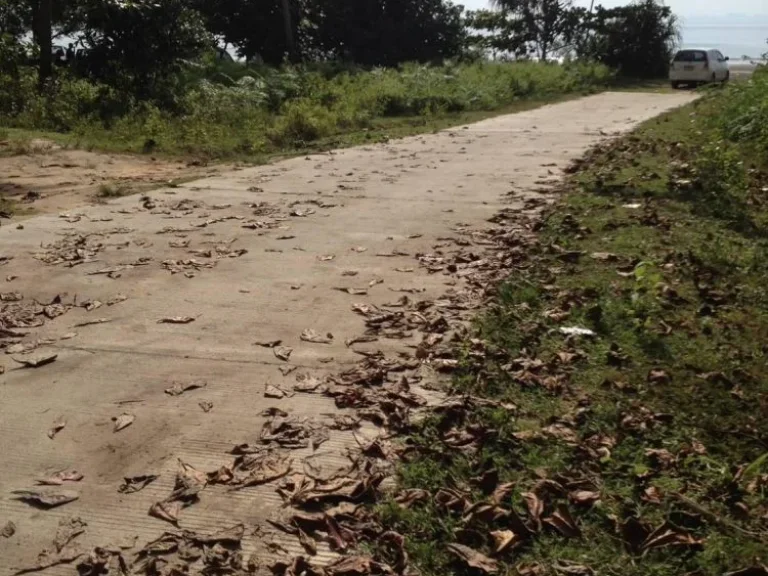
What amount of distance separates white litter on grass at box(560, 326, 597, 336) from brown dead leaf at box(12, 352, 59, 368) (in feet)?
8.87

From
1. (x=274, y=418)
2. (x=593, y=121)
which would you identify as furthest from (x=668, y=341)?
(x=593, y=121)

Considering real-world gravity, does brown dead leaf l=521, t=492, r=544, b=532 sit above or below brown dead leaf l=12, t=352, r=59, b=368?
below

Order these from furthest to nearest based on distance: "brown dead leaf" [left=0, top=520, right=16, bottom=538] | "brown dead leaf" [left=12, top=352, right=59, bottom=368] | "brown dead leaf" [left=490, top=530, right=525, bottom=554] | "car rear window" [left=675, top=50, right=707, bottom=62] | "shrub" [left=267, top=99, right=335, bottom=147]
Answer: "car rear window" [left=675, top=50, right=707, bottom=62] → "shrub" [left=267, top=99, right=335, bottom=147] → "brown dead leaf" [left=12, top=352, right=59, bottom=368] → "brown dead leaf" [left=0, top=520, right=16, bottom=538] → "brown dead leaf" [left=490, top=530, right=525, bottom=554]

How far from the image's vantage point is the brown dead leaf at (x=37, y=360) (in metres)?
4.73

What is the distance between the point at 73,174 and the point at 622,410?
29.8 ft

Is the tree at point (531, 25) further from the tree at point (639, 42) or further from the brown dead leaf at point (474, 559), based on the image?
the brown dead leaf at point (474, 559)

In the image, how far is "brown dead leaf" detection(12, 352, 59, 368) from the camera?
473cm

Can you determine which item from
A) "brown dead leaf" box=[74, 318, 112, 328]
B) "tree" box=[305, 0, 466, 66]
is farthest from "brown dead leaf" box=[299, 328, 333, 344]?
"tree" box=[305, 0, 466, 66]

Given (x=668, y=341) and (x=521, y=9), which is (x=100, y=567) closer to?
(x=668, y=341)

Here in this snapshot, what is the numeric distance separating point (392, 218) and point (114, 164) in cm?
567

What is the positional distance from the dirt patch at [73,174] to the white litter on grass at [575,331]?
18.9ft

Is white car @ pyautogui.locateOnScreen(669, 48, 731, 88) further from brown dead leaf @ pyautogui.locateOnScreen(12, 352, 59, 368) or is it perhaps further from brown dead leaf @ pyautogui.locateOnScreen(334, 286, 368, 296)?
brown dead leaf @ pyautogui.locateOnScreen(12, 352, 59, 368)

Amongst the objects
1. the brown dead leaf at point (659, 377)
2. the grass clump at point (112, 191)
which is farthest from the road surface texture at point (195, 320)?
the brown dead leaf at point (659, 377)

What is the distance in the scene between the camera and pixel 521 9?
41656mm
